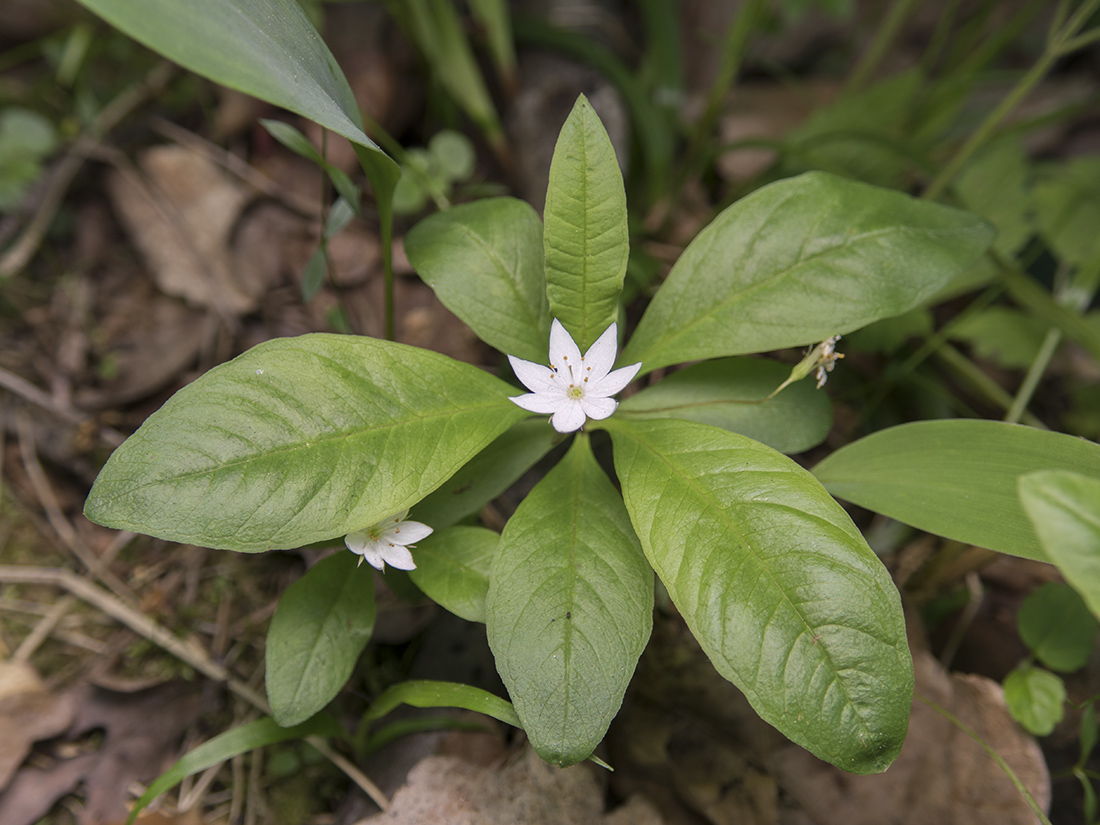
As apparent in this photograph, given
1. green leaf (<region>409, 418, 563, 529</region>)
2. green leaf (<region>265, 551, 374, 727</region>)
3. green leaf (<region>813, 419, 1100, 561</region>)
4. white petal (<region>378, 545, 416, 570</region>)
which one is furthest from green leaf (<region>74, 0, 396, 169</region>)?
green leaf (<region>813, 419, 1100, 561</region>)

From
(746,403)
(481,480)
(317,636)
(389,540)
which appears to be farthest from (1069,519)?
(317,636)

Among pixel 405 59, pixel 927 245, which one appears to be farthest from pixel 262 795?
pixel 405 59

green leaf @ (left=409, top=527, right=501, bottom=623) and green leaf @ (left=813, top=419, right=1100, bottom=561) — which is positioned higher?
green leaf @ (left=813, top=419, right=1100, bottom=561)

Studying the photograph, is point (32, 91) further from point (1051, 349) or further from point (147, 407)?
point (1051, 349)

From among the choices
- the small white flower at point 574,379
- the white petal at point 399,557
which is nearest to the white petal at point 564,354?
the small white flower at point 574,379

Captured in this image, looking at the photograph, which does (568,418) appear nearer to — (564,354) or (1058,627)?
(564,354)

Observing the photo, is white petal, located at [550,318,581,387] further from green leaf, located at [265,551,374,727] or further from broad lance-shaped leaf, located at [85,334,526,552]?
green leaf, located at [265,551,374,727]
